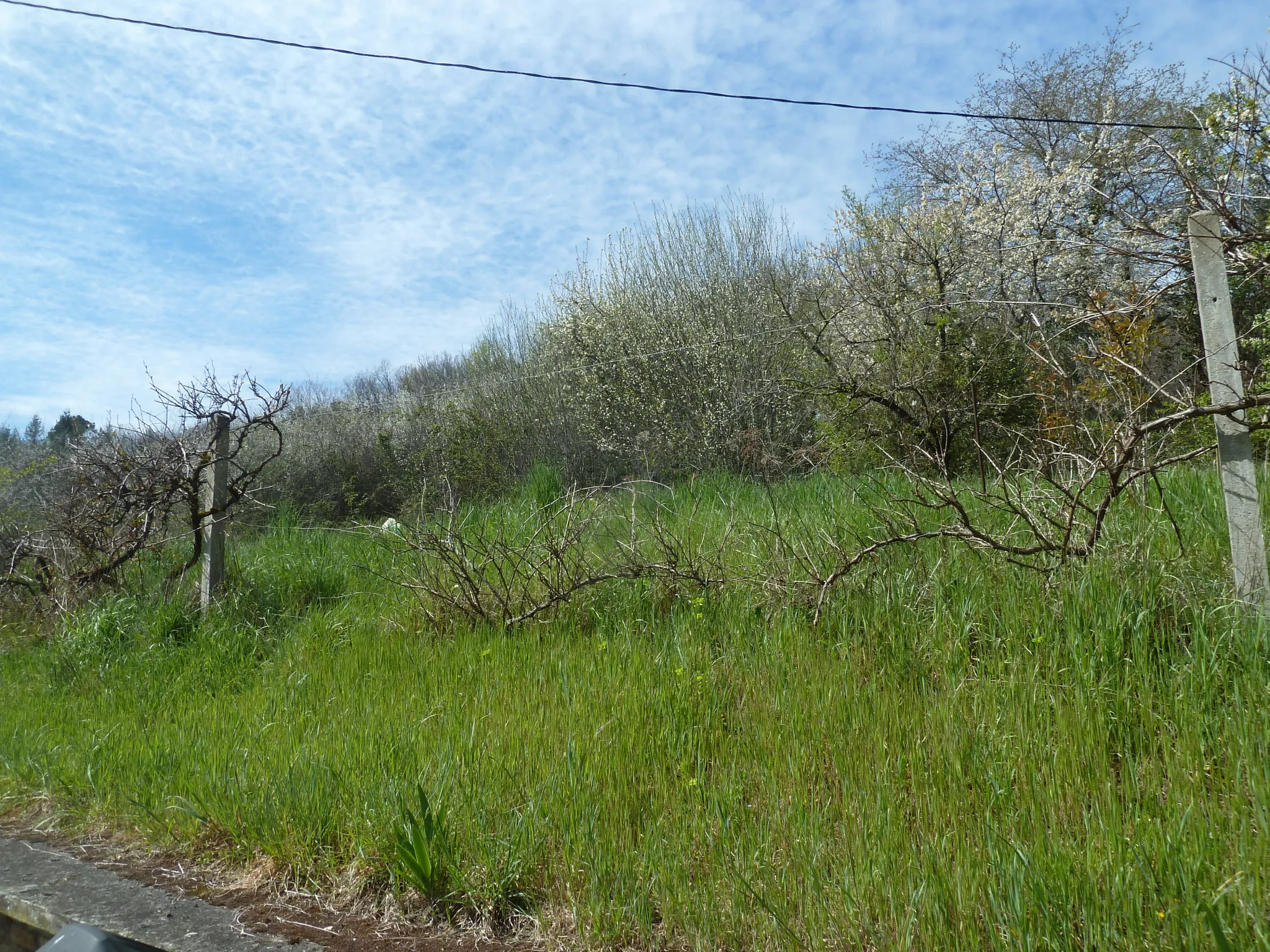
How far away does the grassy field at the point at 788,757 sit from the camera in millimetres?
2473

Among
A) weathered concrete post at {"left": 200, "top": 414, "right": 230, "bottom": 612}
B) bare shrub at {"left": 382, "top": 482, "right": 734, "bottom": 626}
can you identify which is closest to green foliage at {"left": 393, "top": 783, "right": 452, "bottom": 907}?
bare shrub at {"left": 382, "top": 482, "right": 734, "bottom": 626}

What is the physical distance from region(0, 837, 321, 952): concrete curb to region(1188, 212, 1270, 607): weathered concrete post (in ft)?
13.3

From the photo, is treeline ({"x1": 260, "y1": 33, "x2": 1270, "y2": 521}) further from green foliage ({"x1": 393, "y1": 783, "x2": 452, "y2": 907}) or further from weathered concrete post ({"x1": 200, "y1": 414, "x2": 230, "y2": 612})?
green foliage ({"x1": 393, "y1": 783, "x2": 452, "y2": 907})

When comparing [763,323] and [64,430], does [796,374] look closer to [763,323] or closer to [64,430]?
[763,323]

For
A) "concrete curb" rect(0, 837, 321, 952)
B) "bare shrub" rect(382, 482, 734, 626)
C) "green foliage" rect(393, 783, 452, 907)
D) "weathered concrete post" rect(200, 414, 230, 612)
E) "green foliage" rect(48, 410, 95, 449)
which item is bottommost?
"concrete curb" rect(0, 837, 321, 952)

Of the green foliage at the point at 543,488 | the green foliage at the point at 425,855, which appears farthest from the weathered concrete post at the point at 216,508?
the green foliage at the point at 425,855

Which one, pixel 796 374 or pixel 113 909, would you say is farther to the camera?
pixel 796 374

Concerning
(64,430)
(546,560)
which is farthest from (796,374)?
(64,430)

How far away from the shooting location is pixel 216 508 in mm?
7438

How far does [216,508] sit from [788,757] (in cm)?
582

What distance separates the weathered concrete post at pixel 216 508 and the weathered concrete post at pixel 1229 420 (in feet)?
22.9

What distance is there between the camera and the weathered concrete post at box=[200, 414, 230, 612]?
731 centimetres

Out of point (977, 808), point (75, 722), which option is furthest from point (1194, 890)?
point (75, 722)

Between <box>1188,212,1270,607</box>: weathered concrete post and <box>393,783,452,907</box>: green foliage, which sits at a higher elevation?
<box>1188,212,1270,607</box>: weathered concrete post
